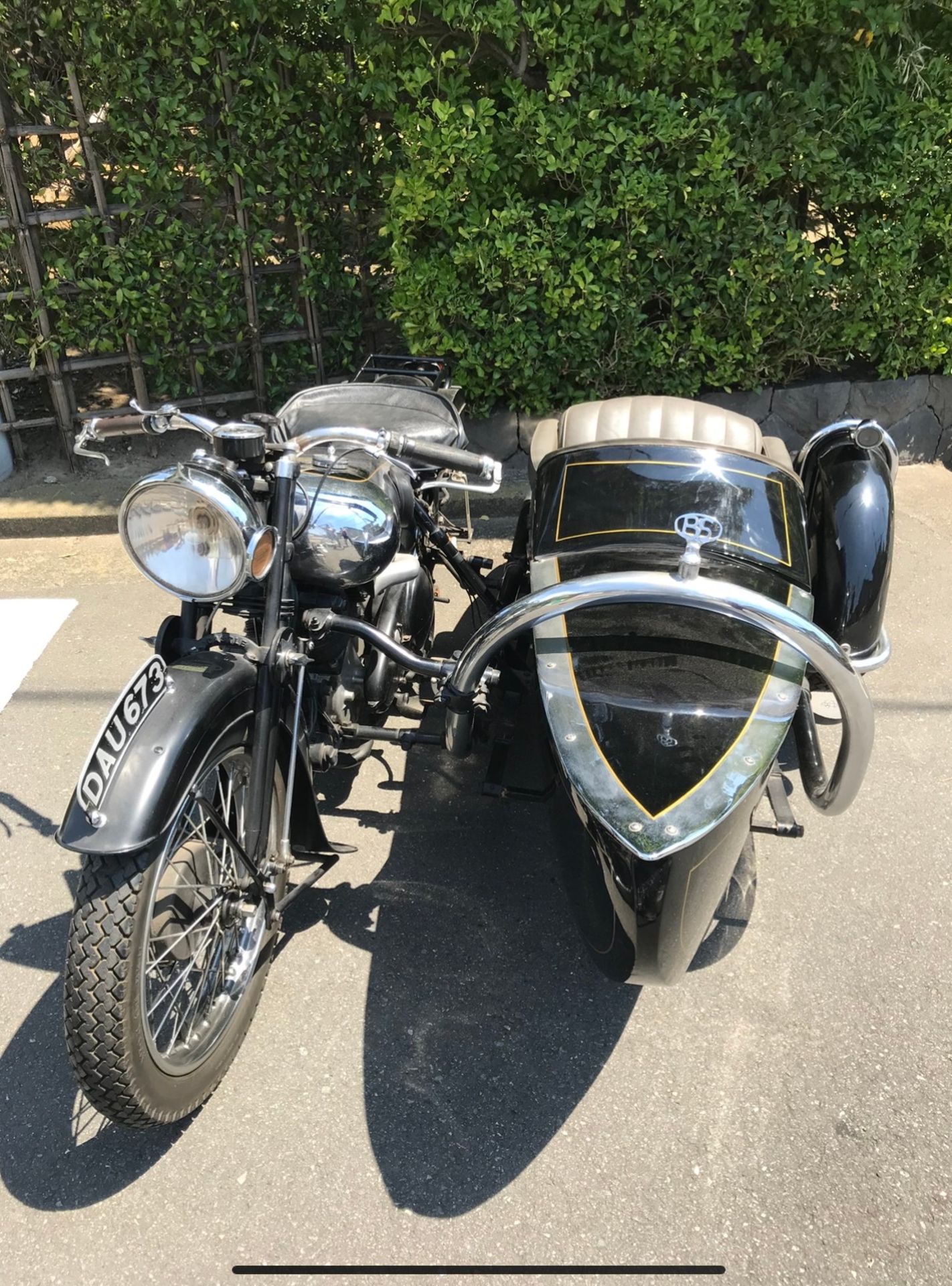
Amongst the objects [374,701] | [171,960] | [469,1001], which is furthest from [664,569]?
[171,960]

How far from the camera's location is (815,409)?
16.6 ft

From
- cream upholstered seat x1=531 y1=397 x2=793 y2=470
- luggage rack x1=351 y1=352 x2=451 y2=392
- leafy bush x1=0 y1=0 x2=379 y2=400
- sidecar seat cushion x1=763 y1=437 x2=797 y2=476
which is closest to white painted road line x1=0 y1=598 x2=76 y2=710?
leafy bush x1=0 y1=0 x2=379 y2=400

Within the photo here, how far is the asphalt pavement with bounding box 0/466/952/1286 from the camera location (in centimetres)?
186

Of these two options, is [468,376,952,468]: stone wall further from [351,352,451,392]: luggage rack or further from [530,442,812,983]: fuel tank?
[530,442,812,983]: fuel tank

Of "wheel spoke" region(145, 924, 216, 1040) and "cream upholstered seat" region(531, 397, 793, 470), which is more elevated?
"cream upholstered seat" region(531, 397, 793, 470)

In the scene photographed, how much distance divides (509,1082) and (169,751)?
1124 millimetres

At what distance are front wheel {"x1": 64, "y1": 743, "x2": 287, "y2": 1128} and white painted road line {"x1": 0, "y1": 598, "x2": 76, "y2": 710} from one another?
175cm

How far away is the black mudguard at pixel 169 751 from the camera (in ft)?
5.57

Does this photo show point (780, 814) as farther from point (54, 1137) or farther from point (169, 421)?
point (54, 1137)

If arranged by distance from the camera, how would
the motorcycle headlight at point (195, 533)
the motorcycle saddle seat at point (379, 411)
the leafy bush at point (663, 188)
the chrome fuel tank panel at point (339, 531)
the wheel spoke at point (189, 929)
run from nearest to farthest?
the motorcycle headlight at point (195, 533), the wheel spoke at point (189, 929), the chrome fuel tank panel at point (339, 531), the motorcycle saddle seat at point (379, 411), the leafy bush at point (663, 188)

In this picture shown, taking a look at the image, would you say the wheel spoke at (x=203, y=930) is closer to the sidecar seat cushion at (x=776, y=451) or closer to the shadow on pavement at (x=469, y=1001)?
the shadow on pavement at (x=469, y=1001)

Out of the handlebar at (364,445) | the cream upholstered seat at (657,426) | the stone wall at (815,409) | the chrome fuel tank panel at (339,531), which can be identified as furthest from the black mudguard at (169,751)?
the stone wall at (815,409)

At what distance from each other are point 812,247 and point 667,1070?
4.06 m

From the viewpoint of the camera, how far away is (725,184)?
4.31 m
